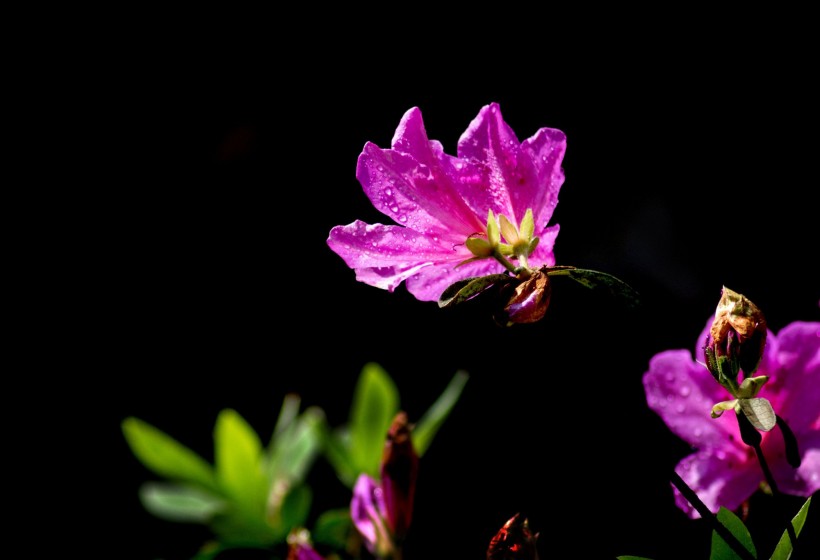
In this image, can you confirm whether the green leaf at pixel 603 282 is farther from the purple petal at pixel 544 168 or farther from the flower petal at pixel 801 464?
the flower petal at pixel 801 464

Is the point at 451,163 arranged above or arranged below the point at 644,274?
above

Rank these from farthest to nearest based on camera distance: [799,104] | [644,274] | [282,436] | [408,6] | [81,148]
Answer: [81,148] → [408,6] → [799,104] → [644,274] → [282,436]

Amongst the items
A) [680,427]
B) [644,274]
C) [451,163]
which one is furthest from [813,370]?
[644,274]

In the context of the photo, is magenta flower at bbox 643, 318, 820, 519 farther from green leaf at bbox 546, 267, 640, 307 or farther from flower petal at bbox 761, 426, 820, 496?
green leaf at bbox 546, 267, 640, 307

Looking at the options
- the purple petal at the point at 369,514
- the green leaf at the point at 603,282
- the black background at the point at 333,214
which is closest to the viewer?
the green leaf at the point at 603,282

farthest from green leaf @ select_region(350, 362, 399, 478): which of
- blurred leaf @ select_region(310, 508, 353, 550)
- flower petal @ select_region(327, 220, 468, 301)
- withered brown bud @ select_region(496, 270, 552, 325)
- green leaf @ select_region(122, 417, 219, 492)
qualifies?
withered brown bud @ select_region(496, 270, 552, 325)

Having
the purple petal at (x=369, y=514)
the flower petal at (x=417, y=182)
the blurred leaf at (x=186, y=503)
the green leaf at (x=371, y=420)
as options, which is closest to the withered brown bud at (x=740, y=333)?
the flower petal at (x=417, y=182)

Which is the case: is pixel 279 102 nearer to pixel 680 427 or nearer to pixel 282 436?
pixel 282 436
